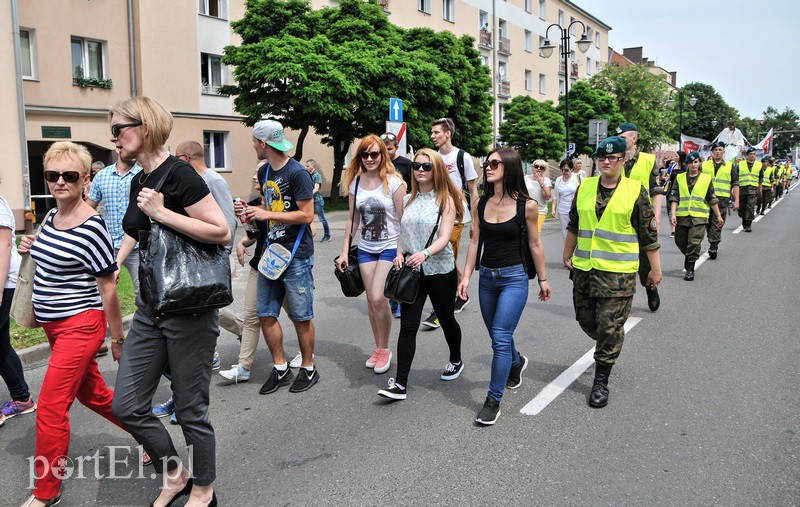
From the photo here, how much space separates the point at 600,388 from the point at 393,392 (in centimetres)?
144

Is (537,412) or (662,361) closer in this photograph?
(537,412)

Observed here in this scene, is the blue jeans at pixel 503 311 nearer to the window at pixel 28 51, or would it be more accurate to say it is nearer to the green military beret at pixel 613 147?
the green military beret at pixel 613 147

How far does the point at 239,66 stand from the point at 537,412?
2112cm

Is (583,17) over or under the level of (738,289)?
over

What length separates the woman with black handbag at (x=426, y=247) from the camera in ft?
15.1

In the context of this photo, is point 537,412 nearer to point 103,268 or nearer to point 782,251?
point 103,268

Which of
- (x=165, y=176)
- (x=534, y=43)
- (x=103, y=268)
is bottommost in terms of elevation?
(x=103, y=268)

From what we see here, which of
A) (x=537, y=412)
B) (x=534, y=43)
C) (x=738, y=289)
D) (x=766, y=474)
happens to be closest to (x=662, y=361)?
(x=537, y=412)

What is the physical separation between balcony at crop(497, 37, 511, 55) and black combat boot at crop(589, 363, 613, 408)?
4470cm

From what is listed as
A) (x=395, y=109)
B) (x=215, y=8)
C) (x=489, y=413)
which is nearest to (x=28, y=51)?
(x=215, y=8)

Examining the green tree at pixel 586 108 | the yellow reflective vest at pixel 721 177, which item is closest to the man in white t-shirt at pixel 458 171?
the yellow reflective vest at pixel 721 177

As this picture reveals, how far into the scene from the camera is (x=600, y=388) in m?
4.61

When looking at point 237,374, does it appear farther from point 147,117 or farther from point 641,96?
point 641,96

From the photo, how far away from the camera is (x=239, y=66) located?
23.0m
